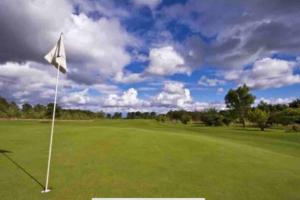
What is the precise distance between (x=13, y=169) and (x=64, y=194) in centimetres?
366

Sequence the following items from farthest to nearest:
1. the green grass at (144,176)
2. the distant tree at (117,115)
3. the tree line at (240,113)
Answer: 1. the distant tree at (117,115)
2. the tree line at (240,113)
3. the green grass at (144,176)

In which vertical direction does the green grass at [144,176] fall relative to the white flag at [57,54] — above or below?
below

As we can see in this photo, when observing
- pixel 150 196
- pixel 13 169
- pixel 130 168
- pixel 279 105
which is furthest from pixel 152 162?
pixel 279 105

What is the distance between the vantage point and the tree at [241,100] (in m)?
68.4

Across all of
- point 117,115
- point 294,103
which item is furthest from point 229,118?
point 117,115

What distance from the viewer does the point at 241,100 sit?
228 ft

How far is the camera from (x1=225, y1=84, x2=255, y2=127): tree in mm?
68375

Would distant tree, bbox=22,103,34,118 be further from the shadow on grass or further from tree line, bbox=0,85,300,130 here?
the shadow on grass

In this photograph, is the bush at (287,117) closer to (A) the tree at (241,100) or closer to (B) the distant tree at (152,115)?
(A) the tree at (241,100)

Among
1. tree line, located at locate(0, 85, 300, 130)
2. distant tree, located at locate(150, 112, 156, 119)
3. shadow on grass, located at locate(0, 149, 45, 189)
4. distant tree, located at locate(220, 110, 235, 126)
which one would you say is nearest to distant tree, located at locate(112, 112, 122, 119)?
distant tree, located at locate(150, 112, 156, 119)

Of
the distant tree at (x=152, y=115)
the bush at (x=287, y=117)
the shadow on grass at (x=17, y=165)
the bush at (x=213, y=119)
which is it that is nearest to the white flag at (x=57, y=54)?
the shadow on grass at (x=17, y=165)

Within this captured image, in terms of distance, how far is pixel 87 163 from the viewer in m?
9.43

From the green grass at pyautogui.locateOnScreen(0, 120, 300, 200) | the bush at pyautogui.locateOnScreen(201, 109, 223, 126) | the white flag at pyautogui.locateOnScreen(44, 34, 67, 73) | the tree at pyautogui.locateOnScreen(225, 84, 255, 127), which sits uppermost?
the tree at pyautogui.locateOnScreen(225, 84, 255, 127)

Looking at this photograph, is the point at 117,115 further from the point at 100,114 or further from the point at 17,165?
the point at 17,165
